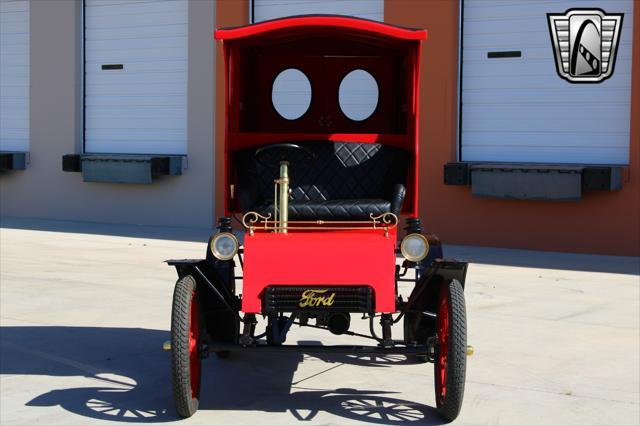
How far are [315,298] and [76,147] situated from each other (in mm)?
14163

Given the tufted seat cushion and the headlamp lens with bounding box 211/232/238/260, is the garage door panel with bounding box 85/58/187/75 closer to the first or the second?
the tufted seat cushion

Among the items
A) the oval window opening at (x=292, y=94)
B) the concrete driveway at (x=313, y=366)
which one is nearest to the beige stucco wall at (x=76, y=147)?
the concrete driveway at (x=313, y=366)

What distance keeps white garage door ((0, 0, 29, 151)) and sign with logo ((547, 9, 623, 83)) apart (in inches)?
407

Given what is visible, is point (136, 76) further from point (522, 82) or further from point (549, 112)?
point (549, 112)

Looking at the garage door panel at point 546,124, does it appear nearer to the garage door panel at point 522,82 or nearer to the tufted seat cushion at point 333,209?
the garage door panel at point 522,82

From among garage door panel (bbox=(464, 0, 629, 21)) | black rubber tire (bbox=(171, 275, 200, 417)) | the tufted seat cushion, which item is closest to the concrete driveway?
black rubber tire (bbox=(171, 275, 200, 417))

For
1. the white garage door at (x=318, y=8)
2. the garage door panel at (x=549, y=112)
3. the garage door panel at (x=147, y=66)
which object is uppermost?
the white garage door at (x=318, y=8)

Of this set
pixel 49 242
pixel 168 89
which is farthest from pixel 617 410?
pixel 168 89

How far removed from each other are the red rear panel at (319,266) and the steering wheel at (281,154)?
29.1 inches

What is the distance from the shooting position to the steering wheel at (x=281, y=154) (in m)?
6.21

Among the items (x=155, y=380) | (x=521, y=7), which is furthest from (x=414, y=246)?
(x=521, y=7)

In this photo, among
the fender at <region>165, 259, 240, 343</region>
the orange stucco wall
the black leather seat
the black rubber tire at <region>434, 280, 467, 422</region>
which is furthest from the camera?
the orange stucco wall

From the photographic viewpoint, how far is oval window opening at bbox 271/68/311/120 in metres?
7.38

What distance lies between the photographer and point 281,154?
20.9 ft
